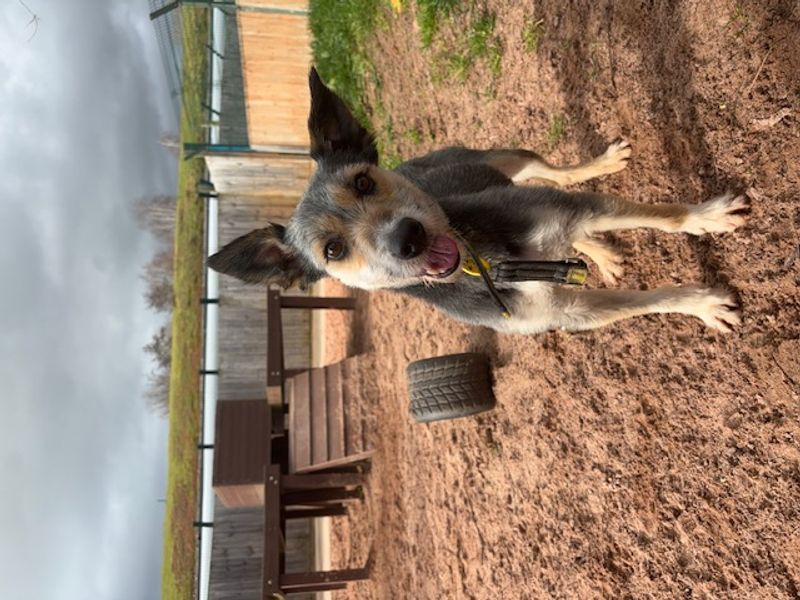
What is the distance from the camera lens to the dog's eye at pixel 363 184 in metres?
3.27

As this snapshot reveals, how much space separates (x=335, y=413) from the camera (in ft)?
24.4

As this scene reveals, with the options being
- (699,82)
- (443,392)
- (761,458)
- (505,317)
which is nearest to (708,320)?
(761,458)

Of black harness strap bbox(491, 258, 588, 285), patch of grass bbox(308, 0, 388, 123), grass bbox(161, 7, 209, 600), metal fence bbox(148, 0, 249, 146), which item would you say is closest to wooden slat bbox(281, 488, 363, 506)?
grass bbox(161, 7, 209, 600)

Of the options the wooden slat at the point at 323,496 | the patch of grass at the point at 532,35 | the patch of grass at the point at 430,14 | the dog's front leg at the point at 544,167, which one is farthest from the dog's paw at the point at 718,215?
the wooden slat at the point at 323,496

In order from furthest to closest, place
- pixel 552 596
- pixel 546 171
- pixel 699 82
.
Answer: pixel 546 171 → pixel 552 596 → pixel 699 82

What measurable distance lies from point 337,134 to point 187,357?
37.5 ft

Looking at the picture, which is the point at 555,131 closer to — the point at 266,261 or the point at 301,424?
the point at 266,261

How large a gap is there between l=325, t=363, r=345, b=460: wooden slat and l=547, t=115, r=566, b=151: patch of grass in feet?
13.8

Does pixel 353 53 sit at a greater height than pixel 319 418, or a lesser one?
greater

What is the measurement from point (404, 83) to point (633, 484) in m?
5.65

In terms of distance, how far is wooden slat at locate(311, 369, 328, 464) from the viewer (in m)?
7.29

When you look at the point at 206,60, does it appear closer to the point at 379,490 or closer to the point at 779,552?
the point at 379,490

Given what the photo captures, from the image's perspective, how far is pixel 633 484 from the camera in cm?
335

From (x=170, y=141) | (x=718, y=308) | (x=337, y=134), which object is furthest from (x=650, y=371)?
(x=170, y=141)
